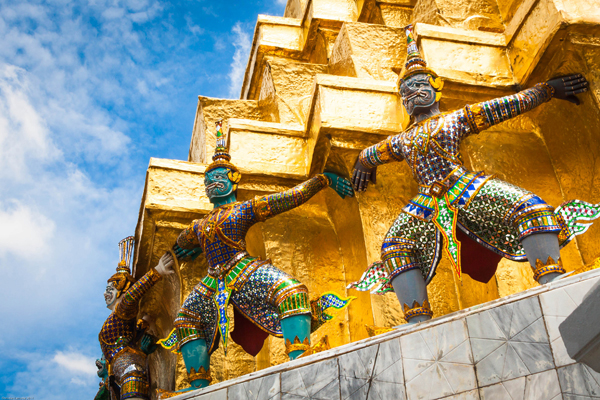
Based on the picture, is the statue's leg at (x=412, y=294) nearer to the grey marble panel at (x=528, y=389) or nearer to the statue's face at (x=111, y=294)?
the grey marble panel at (x=528, y=389)

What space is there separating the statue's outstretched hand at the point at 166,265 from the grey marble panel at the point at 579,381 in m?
3.72

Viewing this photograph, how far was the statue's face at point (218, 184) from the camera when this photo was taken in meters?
5.34

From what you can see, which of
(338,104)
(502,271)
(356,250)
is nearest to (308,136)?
(338,104)

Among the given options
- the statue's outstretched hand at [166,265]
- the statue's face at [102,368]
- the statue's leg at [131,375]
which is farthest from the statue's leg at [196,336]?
the statue's face at [102,368]

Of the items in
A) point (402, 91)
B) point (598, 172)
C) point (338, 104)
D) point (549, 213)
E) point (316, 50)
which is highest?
point (316, 50)

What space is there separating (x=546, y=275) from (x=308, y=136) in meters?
2.81

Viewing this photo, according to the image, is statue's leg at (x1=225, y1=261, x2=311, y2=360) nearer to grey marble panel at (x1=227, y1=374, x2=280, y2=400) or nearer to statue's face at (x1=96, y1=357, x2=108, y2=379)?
grey marble panel at (x1=227, y1=374, x2=280, y2=400)

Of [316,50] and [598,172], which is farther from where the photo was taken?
[316,50]

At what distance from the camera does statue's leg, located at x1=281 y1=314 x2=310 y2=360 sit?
4.42 m

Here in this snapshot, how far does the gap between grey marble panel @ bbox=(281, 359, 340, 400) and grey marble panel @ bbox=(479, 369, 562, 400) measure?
31.1 inches

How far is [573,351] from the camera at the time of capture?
193 centimetres

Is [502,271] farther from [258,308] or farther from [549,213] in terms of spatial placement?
[258,308]

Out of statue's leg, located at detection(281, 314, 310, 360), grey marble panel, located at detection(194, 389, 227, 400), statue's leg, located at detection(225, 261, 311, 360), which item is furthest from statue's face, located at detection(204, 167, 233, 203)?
grey marble panel, located at detection(194, 389, 227, 400)

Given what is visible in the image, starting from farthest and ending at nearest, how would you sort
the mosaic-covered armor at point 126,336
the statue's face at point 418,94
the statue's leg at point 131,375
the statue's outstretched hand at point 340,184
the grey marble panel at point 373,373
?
1. the mosaic-covered armor at point 126,336
2. the statue's leg at point 131,375
3. the statue's outstretched hand at point 340,184
4. the statue's face at point 418,94
5. the grey marble panel at point 373,373
